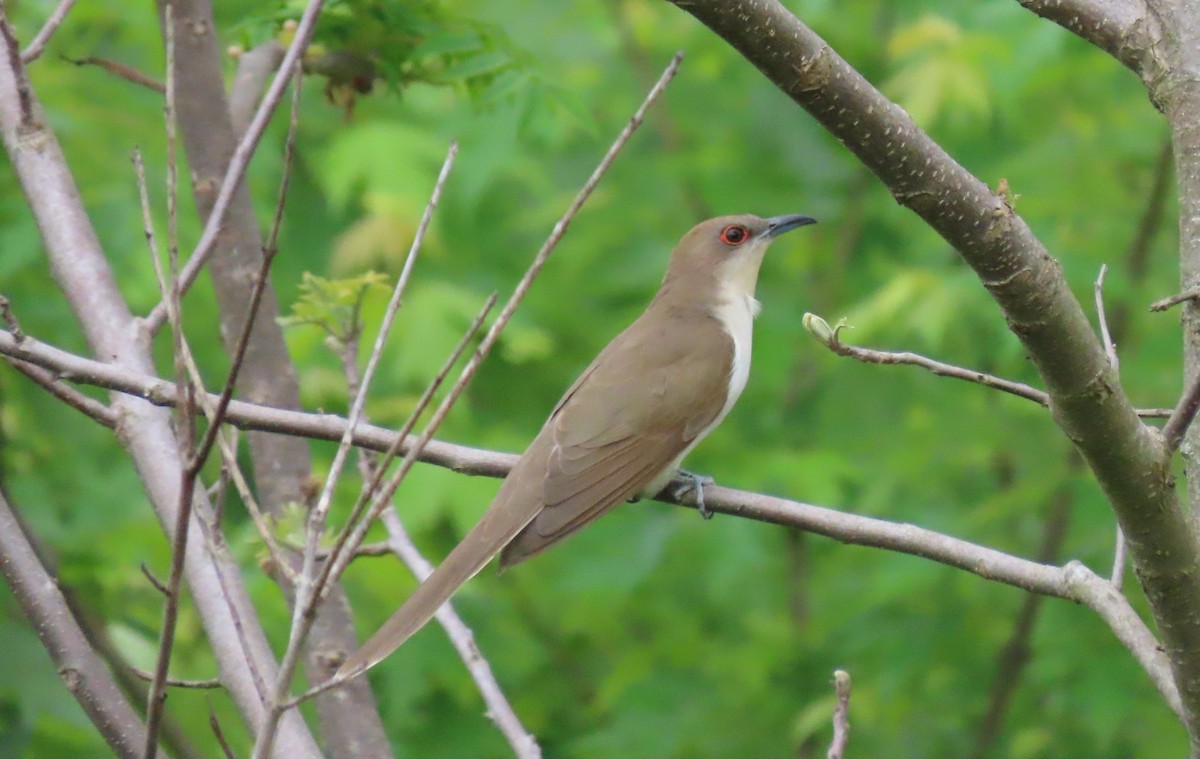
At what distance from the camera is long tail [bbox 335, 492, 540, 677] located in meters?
2.79

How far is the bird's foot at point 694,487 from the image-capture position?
3845 mm

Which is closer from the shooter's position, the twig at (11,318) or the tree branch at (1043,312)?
the tree branch at (1043,312)

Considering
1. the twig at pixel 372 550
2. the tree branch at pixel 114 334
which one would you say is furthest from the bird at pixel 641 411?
the tree branch at pixel 114 334

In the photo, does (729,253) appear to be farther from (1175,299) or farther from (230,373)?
(230,373)

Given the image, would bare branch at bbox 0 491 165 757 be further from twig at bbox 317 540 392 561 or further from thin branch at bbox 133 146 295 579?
twig at bbox 317 540 392 561

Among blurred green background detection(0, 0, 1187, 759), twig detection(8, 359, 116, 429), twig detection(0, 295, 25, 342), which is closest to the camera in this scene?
twig detection(0, 295, 25, 342)

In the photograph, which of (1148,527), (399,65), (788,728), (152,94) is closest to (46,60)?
(152,94)

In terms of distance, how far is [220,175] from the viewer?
412 cm

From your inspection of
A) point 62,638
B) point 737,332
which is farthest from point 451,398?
point 737,332

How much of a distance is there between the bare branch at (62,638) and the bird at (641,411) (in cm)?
82

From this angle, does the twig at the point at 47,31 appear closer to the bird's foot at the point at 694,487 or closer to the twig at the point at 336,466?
the twig at the point at 336,466

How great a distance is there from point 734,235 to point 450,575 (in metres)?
2.74

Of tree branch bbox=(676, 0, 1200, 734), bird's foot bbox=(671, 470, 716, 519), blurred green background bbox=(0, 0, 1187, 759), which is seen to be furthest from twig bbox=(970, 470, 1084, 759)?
tree branch bbox=(676, 0, 1200, 734)

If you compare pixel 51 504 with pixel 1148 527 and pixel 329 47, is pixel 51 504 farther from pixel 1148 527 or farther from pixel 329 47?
pixel 1148 527
